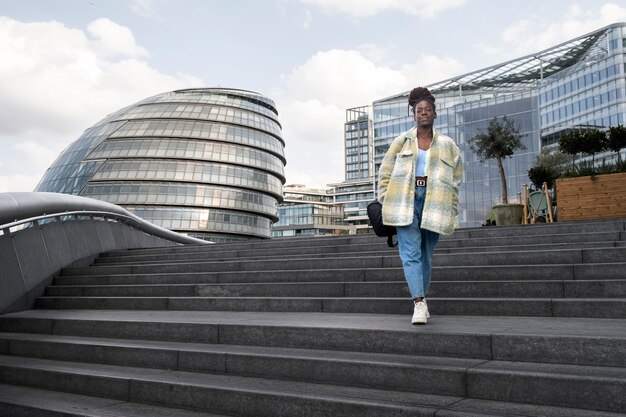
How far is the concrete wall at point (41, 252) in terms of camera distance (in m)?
7.07

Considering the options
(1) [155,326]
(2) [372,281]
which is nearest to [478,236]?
(2) [372,281]

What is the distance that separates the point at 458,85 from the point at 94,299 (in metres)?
64.9

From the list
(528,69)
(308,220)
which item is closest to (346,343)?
(528,69)

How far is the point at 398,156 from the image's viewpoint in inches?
178

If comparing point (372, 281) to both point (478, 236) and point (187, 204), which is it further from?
point (187, 204)

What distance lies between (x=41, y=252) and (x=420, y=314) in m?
6.42

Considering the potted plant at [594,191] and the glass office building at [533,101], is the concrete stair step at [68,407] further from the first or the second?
the glass office building at [533,101]

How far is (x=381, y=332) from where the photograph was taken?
3.92 metres

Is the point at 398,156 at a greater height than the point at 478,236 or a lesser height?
greater

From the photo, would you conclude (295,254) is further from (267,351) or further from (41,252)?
(267,351)

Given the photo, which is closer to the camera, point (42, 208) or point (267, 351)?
point (267, 351)

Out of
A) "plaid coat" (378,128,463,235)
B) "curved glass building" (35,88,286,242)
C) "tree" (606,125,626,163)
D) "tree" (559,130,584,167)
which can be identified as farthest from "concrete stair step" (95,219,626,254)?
"curved glass building" (35,88,286,242)

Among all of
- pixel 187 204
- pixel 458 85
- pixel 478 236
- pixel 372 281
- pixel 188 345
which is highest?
pixel 458 85

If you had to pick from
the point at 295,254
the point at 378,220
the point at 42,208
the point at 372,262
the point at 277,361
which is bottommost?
the point at 277,361
